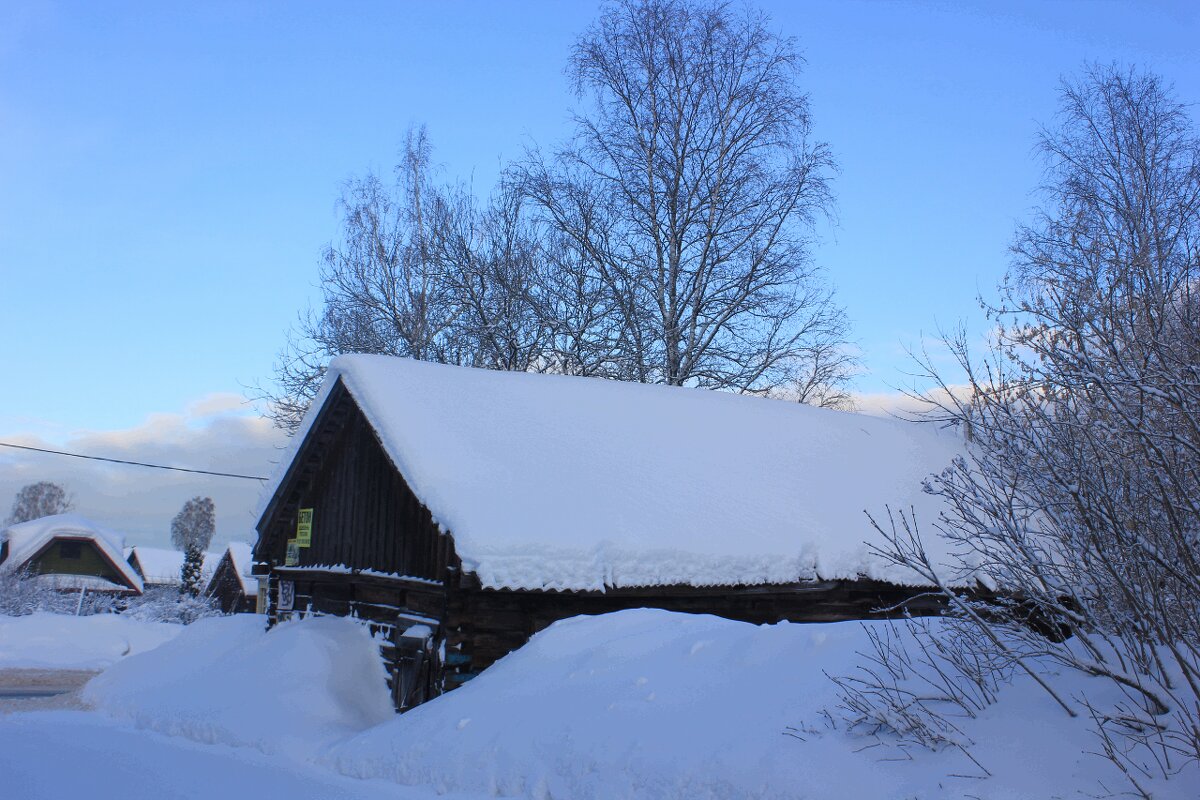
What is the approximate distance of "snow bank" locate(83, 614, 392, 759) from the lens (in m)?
9.66

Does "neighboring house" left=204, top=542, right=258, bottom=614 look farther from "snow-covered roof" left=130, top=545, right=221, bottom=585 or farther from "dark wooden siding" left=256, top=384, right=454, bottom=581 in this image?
"dark wooden siding" left=256, top=384, right=454, bottom=581

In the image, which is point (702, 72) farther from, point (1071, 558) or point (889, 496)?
point (1071, 558)

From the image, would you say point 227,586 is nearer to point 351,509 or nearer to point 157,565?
point 157,565

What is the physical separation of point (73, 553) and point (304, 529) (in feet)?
120

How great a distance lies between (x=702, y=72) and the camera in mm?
20578

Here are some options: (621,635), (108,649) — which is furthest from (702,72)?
(108,649)

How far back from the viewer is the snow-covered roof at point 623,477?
9.97 m

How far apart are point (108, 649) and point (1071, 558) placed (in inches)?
1018

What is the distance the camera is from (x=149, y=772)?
8.34 meters

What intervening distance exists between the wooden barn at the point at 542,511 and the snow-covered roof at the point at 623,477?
3cm

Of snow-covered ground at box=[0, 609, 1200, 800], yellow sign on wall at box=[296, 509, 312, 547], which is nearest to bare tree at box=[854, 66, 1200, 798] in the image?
snow-covered ground at box=[0, 609, 1200, 800]

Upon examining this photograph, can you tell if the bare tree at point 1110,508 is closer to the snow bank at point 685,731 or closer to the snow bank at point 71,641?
the snow bank at point 685,731

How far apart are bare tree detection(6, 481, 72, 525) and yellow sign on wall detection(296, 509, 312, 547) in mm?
82932

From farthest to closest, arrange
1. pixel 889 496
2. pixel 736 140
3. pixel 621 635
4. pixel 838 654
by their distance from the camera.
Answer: pixel 736 140 → pixel 889 496 → pixel 621 635 → pixel 838 654
